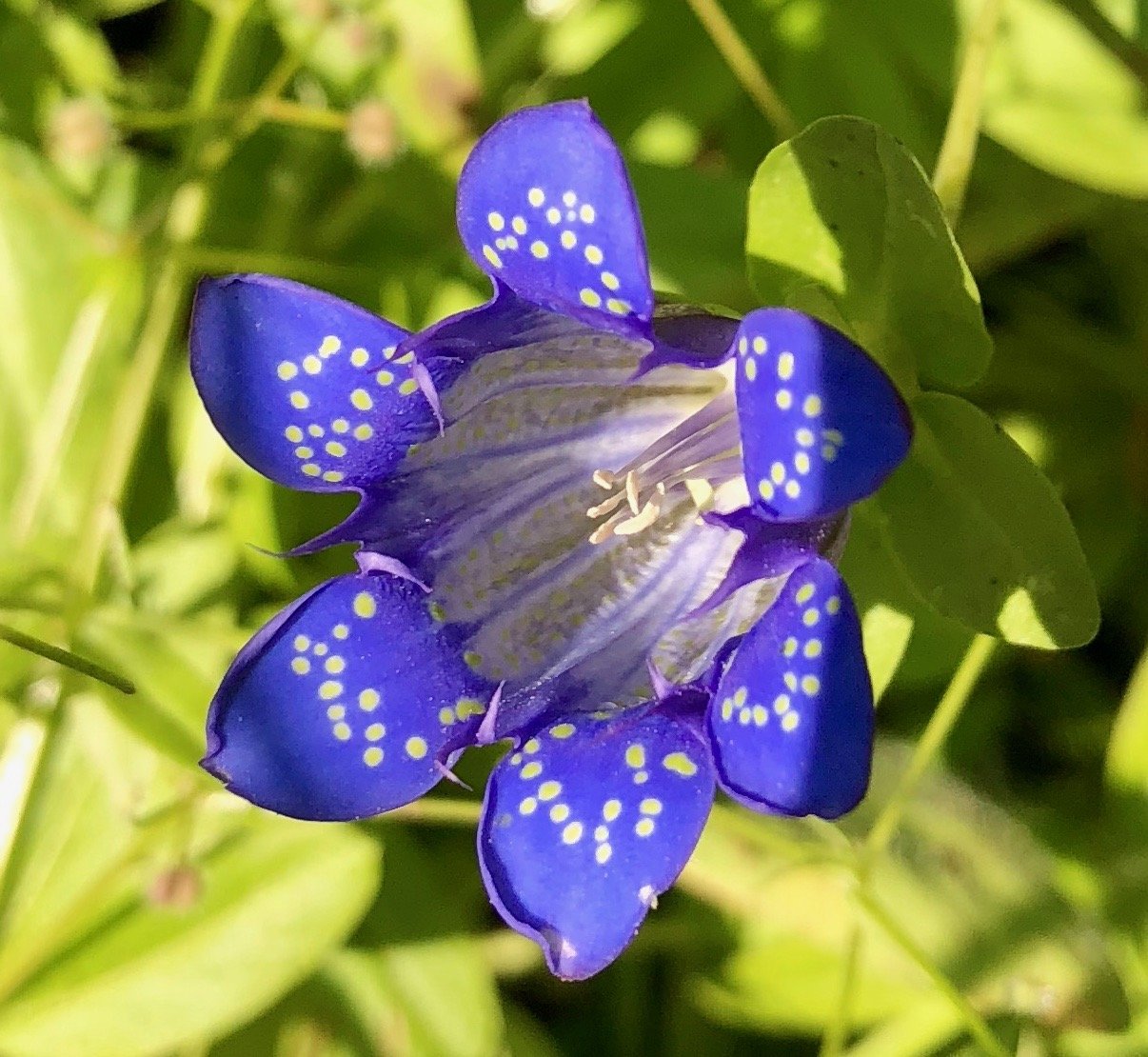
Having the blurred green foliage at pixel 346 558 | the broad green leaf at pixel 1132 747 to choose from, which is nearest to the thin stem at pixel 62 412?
the blurred green foliage at pixel 346 558

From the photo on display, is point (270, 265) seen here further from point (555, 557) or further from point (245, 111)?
point (555, 557)

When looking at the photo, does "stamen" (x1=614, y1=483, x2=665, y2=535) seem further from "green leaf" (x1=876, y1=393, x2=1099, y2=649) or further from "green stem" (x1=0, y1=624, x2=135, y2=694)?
"green stem" (x1=0, y1=624, x2=135, y2=694)

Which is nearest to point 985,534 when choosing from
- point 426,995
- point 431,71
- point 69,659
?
point 69,659

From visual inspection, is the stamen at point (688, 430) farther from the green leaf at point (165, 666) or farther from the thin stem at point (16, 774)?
the thin stem at point (16, 774)

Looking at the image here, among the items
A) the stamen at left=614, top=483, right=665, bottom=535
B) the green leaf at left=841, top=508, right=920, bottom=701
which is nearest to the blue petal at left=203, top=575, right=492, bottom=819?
the stamen at left=614, top=483, right=665, bottom=535

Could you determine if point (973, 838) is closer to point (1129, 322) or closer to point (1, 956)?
point (1129, 322)

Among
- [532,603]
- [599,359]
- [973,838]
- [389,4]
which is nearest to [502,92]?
[389,4]
